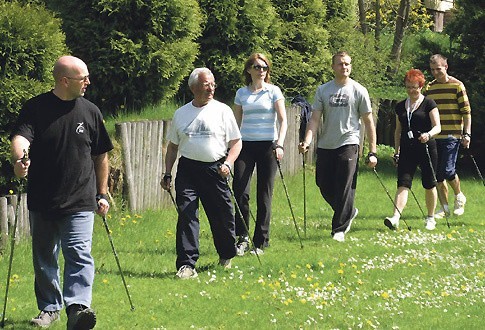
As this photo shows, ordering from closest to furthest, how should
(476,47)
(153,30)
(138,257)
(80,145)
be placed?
(80,145), (138,257), (153,30), (476,47)

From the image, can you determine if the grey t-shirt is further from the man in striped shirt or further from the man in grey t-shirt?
the man in striped shirt

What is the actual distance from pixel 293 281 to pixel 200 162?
1.38 metres

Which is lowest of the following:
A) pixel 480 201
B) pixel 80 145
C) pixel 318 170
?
pixel 480 201

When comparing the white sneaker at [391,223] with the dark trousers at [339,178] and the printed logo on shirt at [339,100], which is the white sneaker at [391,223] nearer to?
the dark trousers at [339,178]

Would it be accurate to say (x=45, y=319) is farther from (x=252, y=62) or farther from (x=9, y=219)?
(x=252, y=62)

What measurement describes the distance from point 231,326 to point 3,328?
1685 millimetres

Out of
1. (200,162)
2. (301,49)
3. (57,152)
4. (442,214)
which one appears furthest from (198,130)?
(301,49)

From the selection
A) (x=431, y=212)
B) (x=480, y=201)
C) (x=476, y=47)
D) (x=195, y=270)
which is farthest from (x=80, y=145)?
(x=476, y=47)

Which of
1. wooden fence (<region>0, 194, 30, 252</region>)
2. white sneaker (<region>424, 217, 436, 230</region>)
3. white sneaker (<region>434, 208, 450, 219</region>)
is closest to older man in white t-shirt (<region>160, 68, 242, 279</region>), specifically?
wooden fence (<region>0, 194, 30, 252</region>)

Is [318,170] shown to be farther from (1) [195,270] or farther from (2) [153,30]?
(2) [153,30]

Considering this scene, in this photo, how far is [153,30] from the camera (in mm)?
13945

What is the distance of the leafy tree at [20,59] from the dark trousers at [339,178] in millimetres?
3235

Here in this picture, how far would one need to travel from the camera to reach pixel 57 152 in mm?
7078

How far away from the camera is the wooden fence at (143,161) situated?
1237cm
